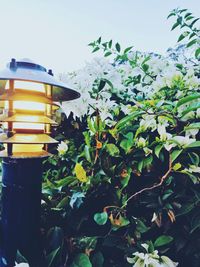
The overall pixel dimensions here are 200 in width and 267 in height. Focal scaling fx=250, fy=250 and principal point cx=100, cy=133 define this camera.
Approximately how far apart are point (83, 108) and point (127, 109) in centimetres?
27

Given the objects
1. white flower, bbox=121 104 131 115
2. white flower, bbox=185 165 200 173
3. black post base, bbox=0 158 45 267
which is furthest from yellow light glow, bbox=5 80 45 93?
white flower, bbox=185 165 200 173

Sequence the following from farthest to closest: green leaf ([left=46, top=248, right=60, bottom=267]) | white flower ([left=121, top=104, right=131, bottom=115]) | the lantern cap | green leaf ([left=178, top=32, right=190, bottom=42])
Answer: green leaf ([left=178, top=32, right=190, bottom=42]) → white flower ([left=121, top=104, right=131, bottom=115]) → green leaf ([left=46, top=248, right=60, bottom=267]) → the lantern cap

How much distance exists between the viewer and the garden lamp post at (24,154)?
2.25 ft

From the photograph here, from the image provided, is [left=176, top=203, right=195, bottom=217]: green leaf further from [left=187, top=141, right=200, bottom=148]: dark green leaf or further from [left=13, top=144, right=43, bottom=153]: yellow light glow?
[left=13, top=144, right=43, bottom=153]: yellow light glow

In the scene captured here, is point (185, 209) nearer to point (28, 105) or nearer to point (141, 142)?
point (141, 142)

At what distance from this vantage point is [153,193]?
2.75 ft

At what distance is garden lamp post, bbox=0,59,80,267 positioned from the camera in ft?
2.25

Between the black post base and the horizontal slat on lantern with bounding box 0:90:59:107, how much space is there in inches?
6.8

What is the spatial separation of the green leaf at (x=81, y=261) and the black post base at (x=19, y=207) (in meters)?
0.13

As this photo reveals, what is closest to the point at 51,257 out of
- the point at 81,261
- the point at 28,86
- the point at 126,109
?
the point at 81,261

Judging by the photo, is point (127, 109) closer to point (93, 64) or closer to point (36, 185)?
point (36, 185)

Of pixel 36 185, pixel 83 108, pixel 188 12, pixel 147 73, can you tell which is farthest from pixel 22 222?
pixel 188 12

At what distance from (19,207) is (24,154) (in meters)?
0.16

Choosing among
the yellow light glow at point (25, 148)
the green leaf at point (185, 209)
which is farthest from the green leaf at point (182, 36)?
the yellow light glow at point (25, 148)
